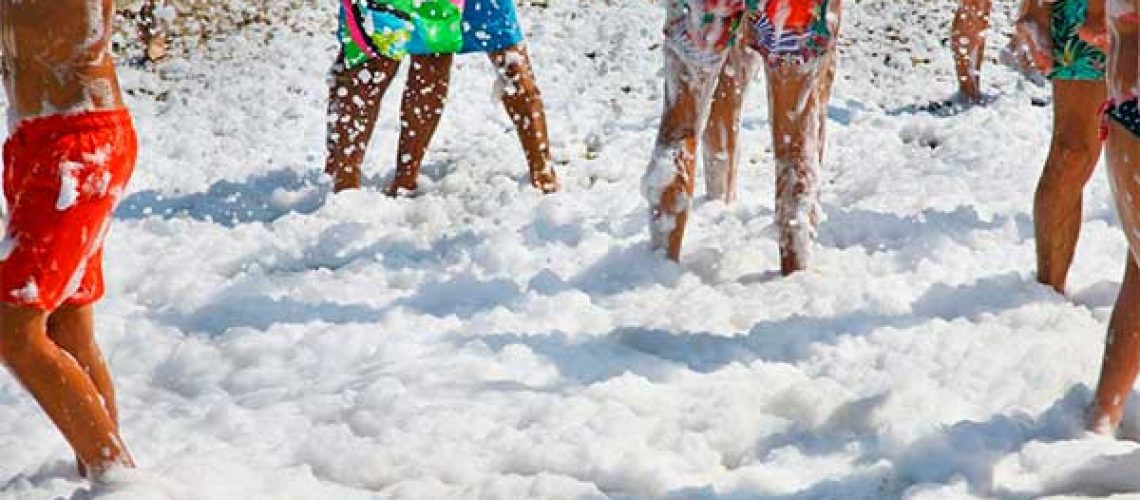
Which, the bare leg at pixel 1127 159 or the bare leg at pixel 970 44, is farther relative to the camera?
the bare leg at pixel 970 44

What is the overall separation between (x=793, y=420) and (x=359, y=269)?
163cm

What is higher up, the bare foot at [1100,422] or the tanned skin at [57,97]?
the tanned skin at [57,97]

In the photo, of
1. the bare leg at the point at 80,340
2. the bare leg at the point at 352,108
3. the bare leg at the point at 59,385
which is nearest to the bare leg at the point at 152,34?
the bare leg at the point at 352,108

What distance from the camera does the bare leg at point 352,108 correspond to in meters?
4.76

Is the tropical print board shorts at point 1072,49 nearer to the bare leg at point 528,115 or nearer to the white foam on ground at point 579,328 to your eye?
the white foam on ground at point 579,328

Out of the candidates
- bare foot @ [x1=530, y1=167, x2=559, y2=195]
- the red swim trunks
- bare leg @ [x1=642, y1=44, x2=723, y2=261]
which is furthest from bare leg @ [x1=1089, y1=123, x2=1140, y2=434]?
bare foot @ [x1=530, y1=167, x2=559, y2=195]

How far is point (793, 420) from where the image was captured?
2.89m

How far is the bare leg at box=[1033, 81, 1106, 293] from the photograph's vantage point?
3398mm

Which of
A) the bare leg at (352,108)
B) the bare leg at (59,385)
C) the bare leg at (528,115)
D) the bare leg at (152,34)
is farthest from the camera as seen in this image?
the bare leg at (152,34)

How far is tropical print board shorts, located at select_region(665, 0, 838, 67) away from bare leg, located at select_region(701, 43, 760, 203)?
0.76m

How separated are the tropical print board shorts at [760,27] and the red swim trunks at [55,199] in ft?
5.63

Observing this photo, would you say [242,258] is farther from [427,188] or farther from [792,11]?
[792,11]

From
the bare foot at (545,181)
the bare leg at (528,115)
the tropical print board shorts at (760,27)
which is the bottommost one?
the bare foot at (545,181)

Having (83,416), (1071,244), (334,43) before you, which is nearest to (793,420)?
(1071,244)
